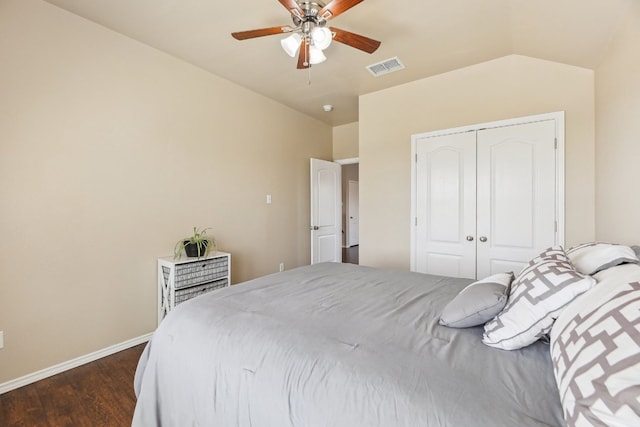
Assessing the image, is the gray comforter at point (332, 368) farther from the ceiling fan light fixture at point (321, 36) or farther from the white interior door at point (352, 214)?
the white interior door at point (352, 214)

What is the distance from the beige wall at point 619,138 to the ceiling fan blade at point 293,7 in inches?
74.0

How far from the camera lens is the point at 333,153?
16.7 feet

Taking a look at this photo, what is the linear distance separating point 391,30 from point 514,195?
190 cm

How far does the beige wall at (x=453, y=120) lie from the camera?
2.51 m

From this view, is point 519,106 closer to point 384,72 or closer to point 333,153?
point 384,72

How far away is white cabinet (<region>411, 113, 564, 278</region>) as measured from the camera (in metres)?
2.64

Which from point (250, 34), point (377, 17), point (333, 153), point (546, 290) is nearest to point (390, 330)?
point (546, 290)

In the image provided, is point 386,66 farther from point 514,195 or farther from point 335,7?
point 514,195

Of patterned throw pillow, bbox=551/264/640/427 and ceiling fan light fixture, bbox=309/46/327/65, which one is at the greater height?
ceiling fan light fixture, bbox=309/46/327/65

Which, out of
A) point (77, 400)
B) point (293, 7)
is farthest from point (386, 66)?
point (77, 400)

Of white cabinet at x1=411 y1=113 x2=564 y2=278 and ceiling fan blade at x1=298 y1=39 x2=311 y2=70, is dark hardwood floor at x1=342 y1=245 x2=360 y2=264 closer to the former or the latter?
white cabinet at x1=411 y1=113 x2=564 y2=278

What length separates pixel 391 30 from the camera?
2355 millimetres

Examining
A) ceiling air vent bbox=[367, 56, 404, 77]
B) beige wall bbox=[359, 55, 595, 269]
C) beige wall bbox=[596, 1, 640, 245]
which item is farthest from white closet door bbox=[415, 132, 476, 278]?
beige wall bbox=[596, 1, 640, 245]

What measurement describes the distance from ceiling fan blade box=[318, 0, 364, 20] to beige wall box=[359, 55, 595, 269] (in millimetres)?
1876
